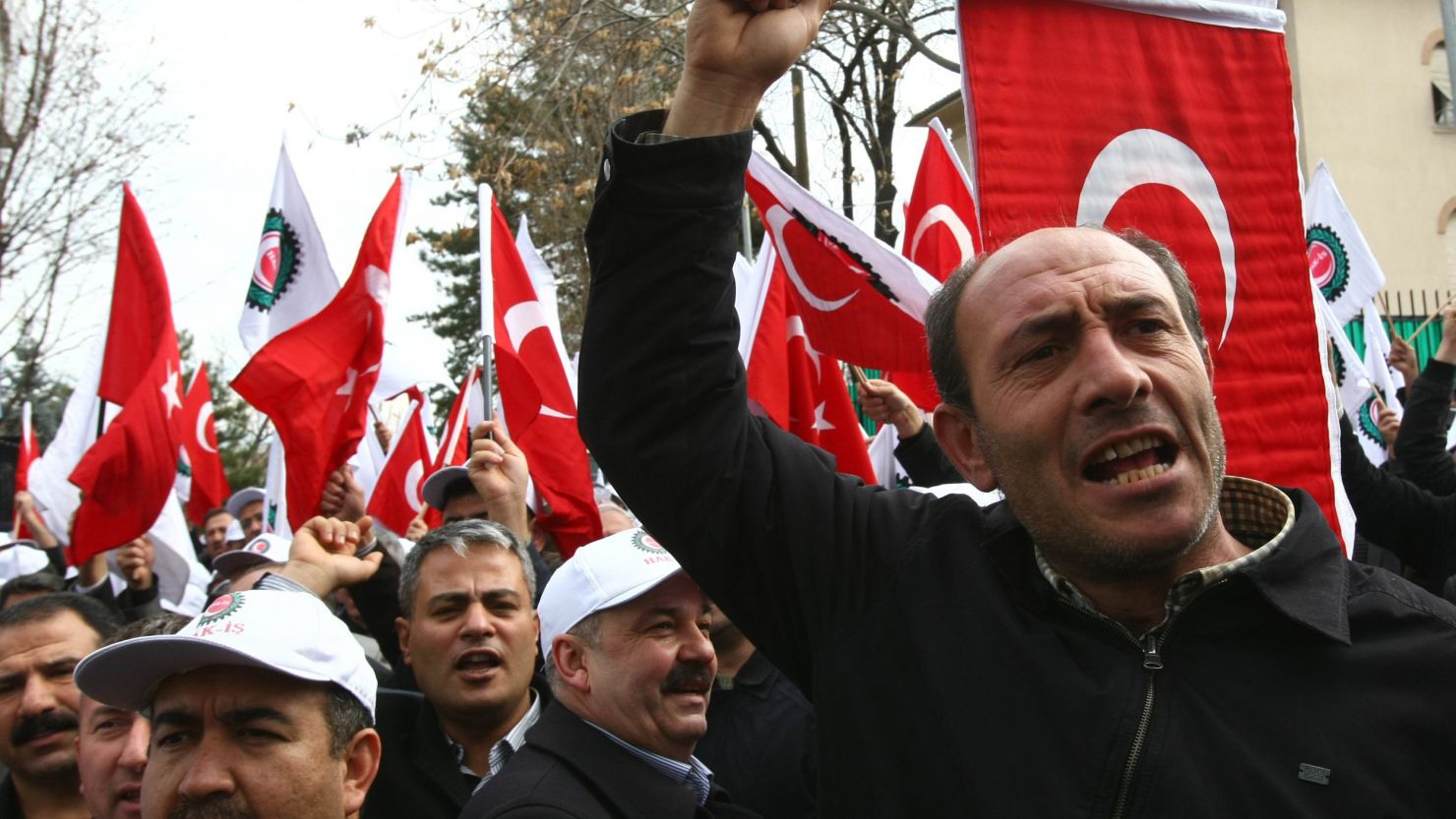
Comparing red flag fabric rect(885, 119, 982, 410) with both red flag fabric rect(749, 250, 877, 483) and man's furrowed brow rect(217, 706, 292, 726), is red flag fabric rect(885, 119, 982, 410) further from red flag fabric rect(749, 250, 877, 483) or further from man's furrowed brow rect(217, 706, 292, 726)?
man's furrowed brow rect(217, 706, 292, 726)

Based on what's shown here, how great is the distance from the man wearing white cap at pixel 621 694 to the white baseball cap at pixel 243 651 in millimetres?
403

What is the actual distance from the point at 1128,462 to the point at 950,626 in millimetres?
351

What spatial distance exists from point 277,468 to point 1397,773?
282 inches

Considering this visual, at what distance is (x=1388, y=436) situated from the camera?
831 cm

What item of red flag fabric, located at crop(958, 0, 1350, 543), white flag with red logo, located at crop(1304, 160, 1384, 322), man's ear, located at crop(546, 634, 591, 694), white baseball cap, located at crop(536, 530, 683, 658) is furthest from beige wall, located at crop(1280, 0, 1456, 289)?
man's ear, located at crop(546, 634, 591, 694)

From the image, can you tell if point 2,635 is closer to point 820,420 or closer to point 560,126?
point 820,420

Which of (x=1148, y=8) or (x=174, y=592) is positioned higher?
(x=1148, y=8)

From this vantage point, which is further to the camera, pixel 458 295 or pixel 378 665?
pixel 458 295

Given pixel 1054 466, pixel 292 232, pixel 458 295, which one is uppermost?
pixel 292 232

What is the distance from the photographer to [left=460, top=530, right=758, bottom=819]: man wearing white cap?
282 cm

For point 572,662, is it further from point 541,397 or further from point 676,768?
point 541,397

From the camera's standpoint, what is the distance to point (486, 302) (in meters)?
6.04

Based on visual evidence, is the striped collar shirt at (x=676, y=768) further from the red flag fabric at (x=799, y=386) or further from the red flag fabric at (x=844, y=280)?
the red flag fabric at (x=799, y=386)

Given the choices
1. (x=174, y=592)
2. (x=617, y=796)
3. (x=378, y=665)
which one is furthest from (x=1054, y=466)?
(x=174, y=592)
